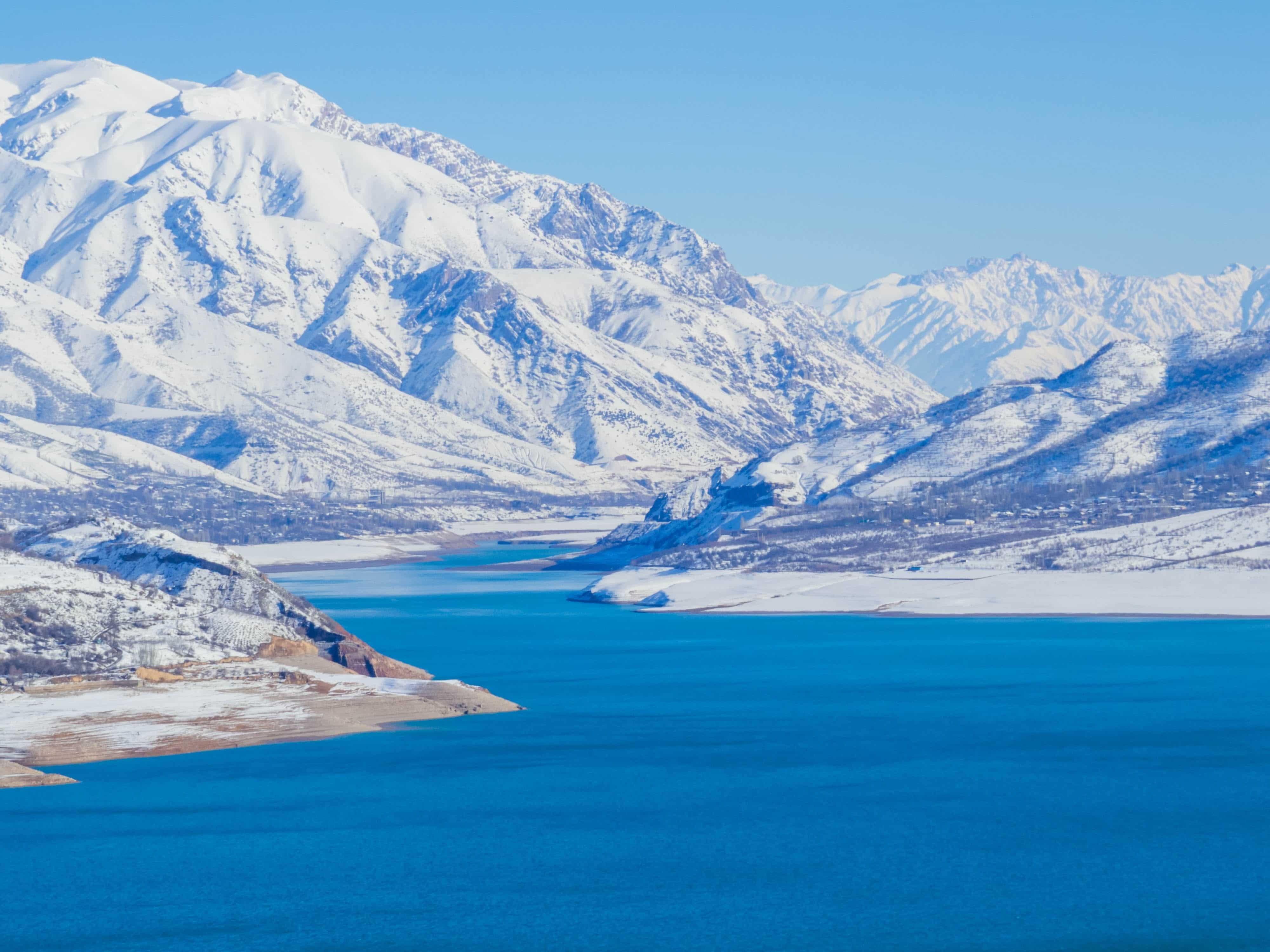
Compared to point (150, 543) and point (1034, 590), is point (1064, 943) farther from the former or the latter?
point (1034, 590)

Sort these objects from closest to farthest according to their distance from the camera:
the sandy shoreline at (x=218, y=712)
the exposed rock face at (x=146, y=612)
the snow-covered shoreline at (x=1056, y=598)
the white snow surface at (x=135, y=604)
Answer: the sandy shoreline at (x=218, y=712) → the exposed rock face at (x=146, y=612) → the white snow surface at (x=135, y=604) → the snow-covered shoreline at (x=1056, y=598)

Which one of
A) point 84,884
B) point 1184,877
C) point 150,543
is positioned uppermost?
point 150,543

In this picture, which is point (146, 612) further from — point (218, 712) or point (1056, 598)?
point (1056, 598)

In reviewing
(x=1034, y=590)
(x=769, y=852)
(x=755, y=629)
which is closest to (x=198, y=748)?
(x=769, y=852)

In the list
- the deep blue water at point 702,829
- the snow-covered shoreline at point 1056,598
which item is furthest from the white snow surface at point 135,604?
the snow-covered shoreline at point 1056,598

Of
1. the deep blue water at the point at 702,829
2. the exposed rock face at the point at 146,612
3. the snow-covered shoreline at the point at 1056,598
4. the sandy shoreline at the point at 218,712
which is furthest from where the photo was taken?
the snow-covered shoreline at the point at 1056,598

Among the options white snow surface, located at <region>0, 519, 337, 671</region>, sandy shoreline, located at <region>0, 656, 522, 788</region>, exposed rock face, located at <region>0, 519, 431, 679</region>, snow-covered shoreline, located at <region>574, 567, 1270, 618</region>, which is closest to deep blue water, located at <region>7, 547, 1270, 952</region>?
sandy shoreline, located at <region>0, 656, 522, 788</region>

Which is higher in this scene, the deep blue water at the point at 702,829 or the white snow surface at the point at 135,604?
→ the white snow surface at the point at 135,604

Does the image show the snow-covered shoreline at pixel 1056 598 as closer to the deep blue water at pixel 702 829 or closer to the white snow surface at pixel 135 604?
the deep blue water at pixel 702 829
